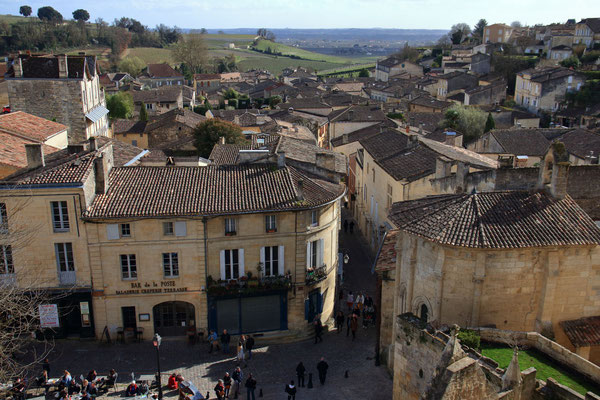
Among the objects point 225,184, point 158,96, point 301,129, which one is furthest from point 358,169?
point 158,96

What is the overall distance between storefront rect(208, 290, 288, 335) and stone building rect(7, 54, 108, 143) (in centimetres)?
3285

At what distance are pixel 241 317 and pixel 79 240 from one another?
895 centimetres

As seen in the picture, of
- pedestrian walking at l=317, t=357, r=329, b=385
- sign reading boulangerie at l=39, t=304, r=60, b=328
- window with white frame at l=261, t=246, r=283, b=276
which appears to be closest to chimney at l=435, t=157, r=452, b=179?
window with white frame at l=261, t=246, r=283, b=276

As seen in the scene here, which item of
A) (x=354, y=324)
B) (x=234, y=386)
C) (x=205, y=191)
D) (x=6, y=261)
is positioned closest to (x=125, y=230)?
(x=205, y=191)

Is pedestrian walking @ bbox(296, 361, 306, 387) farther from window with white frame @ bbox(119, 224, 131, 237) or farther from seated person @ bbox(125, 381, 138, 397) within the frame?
window with white frame @ bbox(119, 224, 131, 237)

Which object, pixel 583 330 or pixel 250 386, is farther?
pixel 250 386

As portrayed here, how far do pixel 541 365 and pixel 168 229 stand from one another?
17762 mm

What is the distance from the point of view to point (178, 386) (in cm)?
2409

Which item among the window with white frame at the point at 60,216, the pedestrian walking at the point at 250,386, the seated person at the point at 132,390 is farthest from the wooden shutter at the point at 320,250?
the window with white frame at the point at 60,216

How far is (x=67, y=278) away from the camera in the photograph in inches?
1093

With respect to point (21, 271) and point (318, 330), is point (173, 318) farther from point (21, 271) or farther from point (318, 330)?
point (21, 271)

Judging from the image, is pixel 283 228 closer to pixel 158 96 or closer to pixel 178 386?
pixel 178 386

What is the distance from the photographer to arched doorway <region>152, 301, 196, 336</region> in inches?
1147

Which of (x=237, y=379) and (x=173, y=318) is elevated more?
(x=173, y=318)
